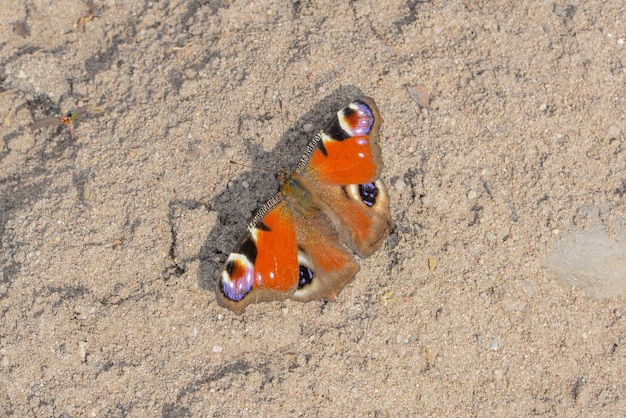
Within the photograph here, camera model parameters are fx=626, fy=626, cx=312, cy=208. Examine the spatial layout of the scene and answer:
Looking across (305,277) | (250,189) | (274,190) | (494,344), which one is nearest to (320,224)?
(305,277)

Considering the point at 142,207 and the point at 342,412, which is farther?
the point at 142,207

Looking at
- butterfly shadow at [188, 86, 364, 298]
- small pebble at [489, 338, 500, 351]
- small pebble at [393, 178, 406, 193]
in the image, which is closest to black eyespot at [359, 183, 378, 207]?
small pebble at [393, 178, 406, 193]

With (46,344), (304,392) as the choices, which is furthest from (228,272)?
(46,344)

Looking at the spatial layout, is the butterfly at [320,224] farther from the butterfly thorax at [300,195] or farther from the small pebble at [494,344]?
the small pebble at [494,344]

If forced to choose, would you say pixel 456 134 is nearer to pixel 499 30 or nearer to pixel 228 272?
pixel 499 30

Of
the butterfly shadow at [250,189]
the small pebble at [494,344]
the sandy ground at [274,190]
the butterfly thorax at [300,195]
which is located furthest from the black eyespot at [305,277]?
the small pebble at [494,344]

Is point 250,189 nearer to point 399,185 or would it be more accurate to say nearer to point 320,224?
point 320,224
